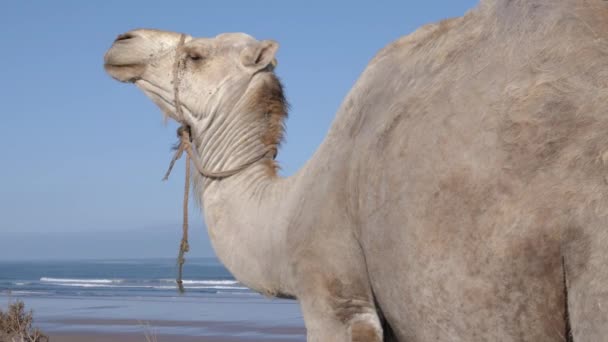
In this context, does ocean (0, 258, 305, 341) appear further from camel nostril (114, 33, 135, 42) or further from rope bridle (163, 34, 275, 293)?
camel nostril (114, 33, 135, 42)

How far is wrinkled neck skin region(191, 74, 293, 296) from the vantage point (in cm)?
482

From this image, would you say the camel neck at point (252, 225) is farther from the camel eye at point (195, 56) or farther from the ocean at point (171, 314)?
the ocean at point (171, 314)

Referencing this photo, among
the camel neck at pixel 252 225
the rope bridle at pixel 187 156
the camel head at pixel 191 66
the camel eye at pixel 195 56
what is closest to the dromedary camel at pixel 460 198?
the camel neck at pixel 252 225

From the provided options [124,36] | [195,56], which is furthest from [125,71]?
[195,56]

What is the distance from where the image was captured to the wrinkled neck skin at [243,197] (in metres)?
4.82

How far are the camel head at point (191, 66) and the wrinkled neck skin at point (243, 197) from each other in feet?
0.17

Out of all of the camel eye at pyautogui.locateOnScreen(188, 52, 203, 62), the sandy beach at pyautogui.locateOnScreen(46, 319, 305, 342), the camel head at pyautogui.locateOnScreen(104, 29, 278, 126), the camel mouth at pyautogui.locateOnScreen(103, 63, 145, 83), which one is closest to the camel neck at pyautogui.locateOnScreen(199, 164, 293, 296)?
the camel head at pyautogui.locateOnScreen(104, 29, 278, 126)

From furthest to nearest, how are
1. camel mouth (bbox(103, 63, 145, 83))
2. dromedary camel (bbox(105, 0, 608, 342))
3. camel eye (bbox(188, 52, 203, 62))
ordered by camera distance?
camel mouth (bbox(103, 63, 145, 83)) < camel eye (bbox(188, 52, 203, 62)) < dromedary camel (bbox(105, 0, 608, 342))

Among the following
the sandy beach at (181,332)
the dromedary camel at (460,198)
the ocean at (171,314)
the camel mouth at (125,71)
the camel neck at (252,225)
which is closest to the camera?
the dromedary camel at (460,198)

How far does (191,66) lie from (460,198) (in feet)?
9.32

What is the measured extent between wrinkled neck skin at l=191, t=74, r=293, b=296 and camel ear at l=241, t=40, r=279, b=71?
0.27ft

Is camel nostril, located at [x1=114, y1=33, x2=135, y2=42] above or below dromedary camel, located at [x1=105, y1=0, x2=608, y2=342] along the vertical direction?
above

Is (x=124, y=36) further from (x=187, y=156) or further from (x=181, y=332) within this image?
(x=181, y=332)

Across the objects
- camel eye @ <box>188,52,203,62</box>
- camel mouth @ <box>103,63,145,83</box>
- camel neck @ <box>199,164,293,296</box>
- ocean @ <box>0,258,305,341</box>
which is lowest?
ocean @ <box>0,258,305,341</box>
